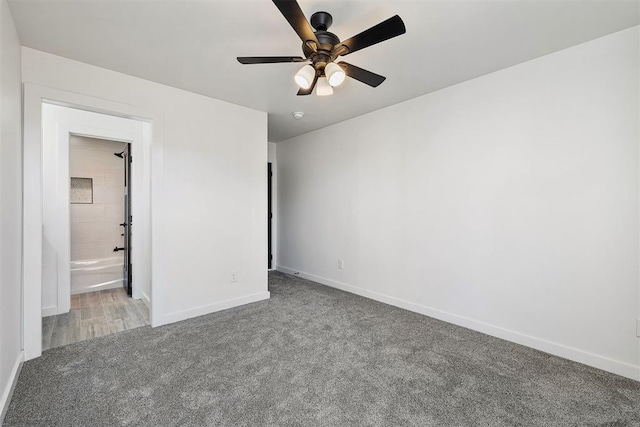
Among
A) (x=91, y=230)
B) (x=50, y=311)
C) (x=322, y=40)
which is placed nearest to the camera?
(x=322, y=40)

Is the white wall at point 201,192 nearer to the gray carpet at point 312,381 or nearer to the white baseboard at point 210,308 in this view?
the white baseboard at point 210,308

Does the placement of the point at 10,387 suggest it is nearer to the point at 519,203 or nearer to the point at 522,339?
the point at 522,339

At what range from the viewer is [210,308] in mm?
3393

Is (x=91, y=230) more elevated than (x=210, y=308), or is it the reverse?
(x=91, y=230)

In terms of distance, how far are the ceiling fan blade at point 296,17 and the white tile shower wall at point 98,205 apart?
181 inches

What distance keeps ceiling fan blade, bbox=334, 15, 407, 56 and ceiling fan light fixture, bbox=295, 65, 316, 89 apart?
0.85 ft

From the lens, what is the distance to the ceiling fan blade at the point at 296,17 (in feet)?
4.65

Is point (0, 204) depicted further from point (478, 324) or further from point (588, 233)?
point (588, 233)

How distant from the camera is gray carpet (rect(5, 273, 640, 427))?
171 cm

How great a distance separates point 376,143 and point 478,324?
2377 mm

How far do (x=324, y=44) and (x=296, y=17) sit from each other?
36 centimetres

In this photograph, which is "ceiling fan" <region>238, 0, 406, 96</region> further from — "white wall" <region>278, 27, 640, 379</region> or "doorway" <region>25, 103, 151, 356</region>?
"doorway" <region>25, 103, 151, 356</region>

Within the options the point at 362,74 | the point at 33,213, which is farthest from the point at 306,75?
the point at 33,213

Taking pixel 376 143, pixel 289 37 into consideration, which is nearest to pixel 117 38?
pixel 289 37
